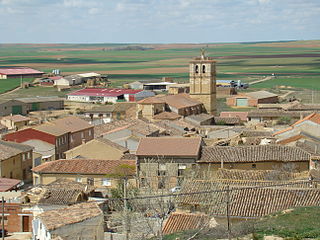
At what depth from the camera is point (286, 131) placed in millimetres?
39375

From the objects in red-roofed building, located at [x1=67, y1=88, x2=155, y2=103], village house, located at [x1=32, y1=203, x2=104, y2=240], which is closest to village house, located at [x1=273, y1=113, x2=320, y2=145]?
village house, located at [x1=32, y1=203, x2=104, y2=240]

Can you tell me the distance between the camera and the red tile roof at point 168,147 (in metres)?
31.8

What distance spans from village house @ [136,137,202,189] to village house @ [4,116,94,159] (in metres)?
10.5

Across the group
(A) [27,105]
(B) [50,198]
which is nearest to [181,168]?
(B) [50,198]

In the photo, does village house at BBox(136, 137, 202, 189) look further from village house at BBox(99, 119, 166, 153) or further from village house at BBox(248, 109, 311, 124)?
village house at BBox(248, 109, 311, 124)

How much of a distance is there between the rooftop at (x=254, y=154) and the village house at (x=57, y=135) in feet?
40.8

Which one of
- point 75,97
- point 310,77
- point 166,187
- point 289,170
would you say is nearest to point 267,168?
point 289,170

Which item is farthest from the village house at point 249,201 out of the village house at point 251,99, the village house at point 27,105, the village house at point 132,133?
the village house at point 251,99

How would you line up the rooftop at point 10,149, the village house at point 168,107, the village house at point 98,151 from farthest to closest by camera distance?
the village house at point 168,107
the village house at point 98,151
the rooftop at point 10,149

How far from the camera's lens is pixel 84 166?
107 feet

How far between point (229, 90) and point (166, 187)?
72.1m

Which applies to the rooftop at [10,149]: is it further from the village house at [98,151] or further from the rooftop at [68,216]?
the rooftop at [68,216]

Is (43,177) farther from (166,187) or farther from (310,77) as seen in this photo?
(310,77)

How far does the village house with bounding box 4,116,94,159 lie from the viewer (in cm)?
4212
